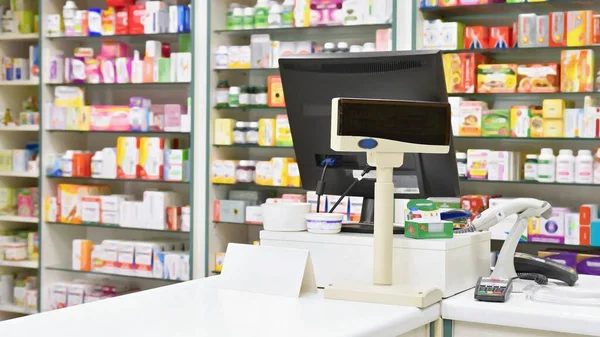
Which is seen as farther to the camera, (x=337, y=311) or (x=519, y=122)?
(x=519, y=122)

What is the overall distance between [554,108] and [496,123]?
12.9 inches

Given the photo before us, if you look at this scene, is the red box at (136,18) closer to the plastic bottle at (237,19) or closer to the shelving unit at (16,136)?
the plastic bottle at (237,19)

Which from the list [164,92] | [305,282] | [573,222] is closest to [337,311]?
[305,282]

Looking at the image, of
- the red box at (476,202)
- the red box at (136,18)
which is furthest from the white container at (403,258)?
the red box at (136,18)

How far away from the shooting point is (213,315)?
2072mm

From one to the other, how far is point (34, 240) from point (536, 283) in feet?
14.2

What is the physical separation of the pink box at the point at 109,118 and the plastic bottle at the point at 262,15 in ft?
3.64

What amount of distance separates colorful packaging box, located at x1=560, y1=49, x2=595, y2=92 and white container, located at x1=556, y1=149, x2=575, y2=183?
350 millimetres

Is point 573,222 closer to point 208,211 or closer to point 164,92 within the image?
point 208,211

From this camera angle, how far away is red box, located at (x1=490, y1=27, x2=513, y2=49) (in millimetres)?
4625

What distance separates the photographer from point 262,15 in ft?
17.0

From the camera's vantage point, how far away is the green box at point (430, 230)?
2426mm

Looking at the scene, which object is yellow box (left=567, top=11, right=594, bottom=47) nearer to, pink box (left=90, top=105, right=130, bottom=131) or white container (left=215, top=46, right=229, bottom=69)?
white container (left=215, top=46, right=229, bottom=69)

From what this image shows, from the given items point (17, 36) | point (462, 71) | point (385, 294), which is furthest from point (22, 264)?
point (385, 294)
